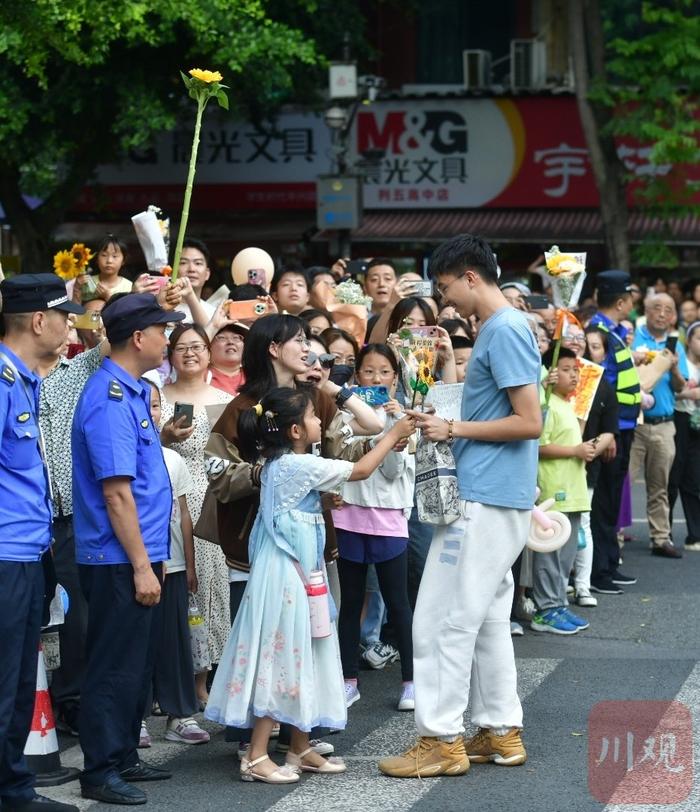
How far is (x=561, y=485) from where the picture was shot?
9070 mm

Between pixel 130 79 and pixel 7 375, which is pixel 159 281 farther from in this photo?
pixel 130 79

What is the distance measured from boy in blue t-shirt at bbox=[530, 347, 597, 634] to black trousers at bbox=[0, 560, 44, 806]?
410 cm

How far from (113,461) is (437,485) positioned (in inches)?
51.1

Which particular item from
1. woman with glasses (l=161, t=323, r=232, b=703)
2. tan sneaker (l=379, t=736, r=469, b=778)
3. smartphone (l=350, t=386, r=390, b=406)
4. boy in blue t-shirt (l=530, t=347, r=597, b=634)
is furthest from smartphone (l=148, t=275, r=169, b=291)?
boy in blue t-shirt (l=530, t=347, r=597, b=634)

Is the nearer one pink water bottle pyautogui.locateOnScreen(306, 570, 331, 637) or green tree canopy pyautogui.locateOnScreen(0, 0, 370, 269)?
pink water bottle pyautogui.locateOnScreen(306, 570, 331, 637)

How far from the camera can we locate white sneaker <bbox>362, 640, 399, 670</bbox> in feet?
26.1

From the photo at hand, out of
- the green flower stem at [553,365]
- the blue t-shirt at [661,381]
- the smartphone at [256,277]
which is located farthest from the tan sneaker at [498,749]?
the blue t-shirt at [661,381]

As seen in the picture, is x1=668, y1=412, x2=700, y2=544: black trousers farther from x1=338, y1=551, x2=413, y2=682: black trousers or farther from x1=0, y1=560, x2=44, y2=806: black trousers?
x1=0, y1=560, x2=44, y2=806: black trousers

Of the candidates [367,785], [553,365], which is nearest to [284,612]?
[367,785]

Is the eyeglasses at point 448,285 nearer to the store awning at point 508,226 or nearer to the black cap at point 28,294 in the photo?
the black cap at point 28,294

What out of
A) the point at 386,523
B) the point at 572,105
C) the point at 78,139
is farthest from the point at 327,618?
the point at 572,105

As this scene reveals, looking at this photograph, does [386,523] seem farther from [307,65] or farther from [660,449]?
[307,65]

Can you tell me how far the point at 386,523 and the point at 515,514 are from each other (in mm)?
1295

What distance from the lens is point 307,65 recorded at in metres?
20.7
